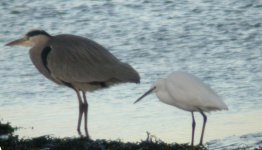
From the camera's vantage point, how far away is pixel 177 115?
38.1ft

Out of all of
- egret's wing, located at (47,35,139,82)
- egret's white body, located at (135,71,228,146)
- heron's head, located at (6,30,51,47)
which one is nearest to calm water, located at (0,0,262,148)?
egret's white body, located at (135,71,228,146)

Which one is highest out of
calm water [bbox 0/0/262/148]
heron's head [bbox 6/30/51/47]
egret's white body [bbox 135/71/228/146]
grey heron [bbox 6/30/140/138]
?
heron's head [bbox 6/30/51/47]

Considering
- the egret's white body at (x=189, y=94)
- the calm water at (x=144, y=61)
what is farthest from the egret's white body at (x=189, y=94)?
the calm water at (x=144, y=61)

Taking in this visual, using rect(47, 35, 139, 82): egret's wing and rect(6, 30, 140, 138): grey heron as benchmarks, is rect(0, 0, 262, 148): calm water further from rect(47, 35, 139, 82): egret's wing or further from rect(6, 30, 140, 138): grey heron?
rect(47, 35, 139, 82): egret's wing

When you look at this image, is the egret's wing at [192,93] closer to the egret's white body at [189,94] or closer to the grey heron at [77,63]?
the egret's white body at [189,94]

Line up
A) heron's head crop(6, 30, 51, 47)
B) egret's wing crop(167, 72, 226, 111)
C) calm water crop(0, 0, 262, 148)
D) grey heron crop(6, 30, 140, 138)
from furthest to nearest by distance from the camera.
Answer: heron's head crop(6, 30, 51, 47), calm water crop(0, 0, 262, 148), grey heron crop(6, 30, 140, 138), egret's wing crop(167, 72, 226, 111)

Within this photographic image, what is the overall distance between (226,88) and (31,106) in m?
2.66

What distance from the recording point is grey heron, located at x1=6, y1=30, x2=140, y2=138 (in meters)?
11.0

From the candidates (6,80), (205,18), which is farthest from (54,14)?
(6,80)

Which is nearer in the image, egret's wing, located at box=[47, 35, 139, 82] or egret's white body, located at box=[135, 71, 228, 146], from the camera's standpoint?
egret's white body, located at box=[135, 71, 228, 146]

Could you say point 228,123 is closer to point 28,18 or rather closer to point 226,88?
point 226,88

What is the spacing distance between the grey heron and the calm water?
1.64 ft

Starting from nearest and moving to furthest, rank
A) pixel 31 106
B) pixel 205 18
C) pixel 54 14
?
pixel 31 106 → pixel 205 18 → pixel 54 14

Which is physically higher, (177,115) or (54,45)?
(54,45)
